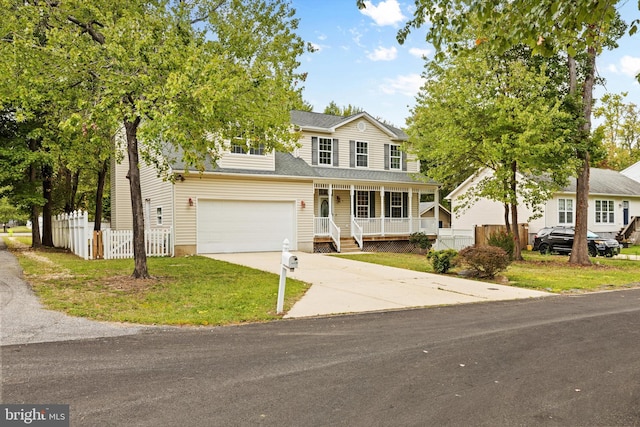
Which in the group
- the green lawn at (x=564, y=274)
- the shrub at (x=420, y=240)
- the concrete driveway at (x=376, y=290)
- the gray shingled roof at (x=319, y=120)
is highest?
the gray shingled roof at (x=319, y=120)

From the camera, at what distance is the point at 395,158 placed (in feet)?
83.6

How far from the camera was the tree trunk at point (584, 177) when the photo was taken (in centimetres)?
1772

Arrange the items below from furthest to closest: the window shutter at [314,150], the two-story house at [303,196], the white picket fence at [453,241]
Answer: the white picket fence at [453,241] < the window shutter at [314,150] < the two-story house at [303,196]

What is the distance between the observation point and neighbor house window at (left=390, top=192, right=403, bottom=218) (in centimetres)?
2525

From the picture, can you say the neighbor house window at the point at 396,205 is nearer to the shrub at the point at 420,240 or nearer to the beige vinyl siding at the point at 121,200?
the shrub at the point at 420,240

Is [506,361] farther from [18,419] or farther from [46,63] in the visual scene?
[46,63]

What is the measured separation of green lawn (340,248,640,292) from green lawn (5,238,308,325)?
5.85 metres

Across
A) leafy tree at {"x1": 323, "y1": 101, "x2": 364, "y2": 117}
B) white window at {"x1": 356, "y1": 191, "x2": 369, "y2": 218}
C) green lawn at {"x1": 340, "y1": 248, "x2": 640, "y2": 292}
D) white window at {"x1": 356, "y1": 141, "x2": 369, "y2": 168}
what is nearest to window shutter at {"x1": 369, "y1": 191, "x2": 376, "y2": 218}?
white window at {"x1": 356, "y1": 191, "x2": 369, "y2": 218}

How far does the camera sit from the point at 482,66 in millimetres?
18141

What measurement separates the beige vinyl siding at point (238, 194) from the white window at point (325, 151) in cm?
246

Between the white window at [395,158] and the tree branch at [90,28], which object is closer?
the tree branch at [90,28]

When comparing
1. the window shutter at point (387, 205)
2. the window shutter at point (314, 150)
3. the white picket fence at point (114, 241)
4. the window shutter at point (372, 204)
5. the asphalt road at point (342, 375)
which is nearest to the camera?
the asphalt road at point (342, 375)

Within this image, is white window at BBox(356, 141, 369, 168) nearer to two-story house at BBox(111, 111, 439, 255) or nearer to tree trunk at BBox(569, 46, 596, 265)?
two-story house at BBox(111, 111, 439, 255)

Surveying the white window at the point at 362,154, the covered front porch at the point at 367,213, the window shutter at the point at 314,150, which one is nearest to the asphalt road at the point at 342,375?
the covered front porch at the point at 367,213
